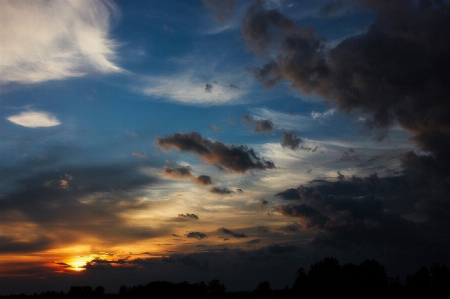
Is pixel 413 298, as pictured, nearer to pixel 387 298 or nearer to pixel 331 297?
pixel 387 298

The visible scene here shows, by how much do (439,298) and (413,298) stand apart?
41.6 feet

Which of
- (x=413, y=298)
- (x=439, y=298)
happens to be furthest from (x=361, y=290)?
(x=439, y=298)

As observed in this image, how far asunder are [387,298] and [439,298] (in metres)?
27.7

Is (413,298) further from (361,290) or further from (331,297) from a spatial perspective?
(331,297)

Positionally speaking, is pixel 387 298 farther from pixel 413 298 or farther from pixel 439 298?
pixel 439 298

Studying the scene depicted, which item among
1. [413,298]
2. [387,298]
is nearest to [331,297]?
[387,298]

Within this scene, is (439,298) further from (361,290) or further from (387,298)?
(361,290)

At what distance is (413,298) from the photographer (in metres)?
197

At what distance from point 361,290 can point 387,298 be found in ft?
42.9

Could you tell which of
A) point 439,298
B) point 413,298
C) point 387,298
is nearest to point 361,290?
point 387,298

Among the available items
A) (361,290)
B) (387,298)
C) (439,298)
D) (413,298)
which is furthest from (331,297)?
(439,298)

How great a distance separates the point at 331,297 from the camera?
645 feet

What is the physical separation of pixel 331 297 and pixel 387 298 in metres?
28.6
